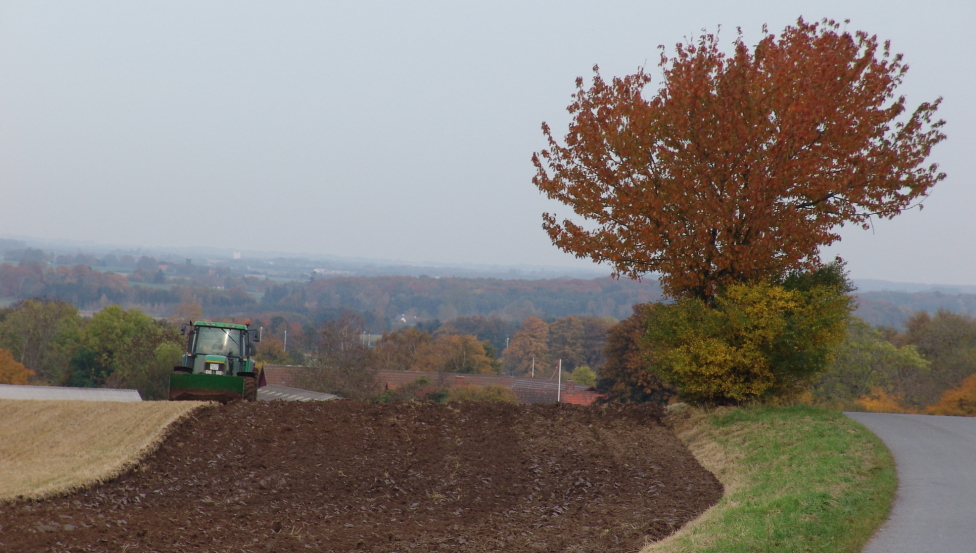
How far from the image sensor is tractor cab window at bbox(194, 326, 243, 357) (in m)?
20.8

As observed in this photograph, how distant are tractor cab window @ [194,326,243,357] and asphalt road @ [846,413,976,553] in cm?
1532

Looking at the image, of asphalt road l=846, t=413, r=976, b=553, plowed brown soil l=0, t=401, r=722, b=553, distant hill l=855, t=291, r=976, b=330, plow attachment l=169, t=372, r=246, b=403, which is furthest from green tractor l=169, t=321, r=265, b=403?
distant hill l=855, t=291, r=976, b=330

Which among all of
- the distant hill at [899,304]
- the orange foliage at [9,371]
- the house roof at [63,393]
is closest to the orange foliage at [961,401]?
the house roof at [63,393]

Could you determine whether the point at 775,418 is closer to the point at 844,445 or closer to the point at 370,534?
the point at 844,445

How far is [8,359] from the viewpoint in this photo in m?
60.7

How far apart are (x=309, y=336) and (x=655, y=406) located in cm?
4628

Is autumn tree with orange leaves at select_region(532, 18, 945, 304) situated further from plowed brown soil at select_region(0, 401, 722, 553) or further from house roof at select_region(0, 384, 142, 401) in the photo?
house roof at select_region(0, 384, 142, 401)

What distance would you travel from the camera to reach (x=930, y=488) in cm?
976

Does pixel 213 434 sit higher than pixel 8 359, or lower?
higher

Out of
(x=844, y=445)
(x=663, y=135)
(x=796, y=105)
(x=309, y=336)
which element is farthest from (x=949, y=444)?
(x=309, y=336)

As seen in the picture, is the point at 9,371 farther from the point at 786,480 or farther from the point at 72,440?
the point at 786,480

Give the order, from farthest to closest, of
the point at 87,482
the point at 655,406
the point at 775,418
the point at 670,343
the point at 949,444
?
the point at 655,406, the point at 670,343, the point at 775,418, the point at 949,444, the point at 87,482

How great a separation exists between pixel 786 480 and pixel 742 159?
24.1ft

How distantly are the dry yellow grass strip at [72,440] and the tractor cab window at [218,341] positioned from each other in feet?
11.6
